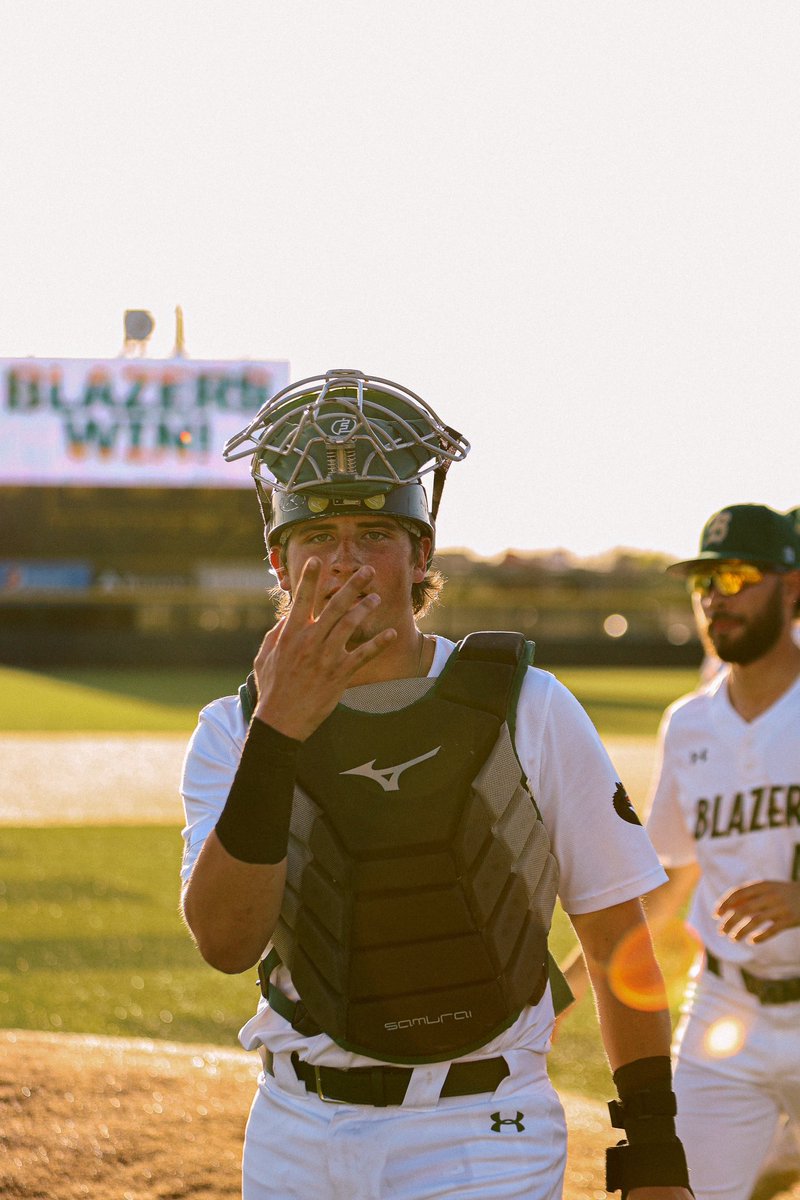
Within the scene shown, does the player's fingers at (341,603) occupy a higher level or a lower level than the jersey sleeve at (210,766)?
higher

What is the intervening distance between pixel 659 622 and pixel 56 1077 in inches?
1969

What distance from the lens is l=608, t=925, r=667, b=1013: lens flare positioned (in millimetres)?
2666

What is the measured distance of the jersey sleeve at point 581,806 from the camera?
272cm

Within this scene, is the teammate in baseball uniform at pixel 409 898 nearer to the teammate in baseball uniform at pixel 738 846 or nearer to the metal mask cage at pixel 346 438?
the metal mask cage at pixel 346 438

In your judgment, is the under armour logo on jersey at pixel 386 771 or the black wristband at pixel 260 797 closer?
the black wristband at pixel 260 797

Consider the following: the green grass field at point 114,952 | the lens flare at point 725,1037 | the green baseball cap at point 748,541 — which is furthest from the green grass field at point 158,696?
the lens flare at point 725,1037

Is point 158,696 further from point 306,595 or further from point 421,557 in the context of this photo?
point 306,595

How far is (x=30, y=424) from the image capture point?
4719cm

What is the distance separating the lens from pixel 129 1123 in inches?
192

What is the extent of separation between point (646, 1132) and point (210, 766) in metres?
1.07

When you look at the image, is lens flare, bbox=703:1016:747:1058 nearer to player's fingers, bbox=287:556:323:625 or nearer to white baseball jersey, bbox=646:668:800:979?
white baseball jersey, bbox=646:668:800:979

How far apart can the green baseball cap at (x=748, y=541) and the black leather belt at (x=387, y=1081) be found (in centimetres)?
259

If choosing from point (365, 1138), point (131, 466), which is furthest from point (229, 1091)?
point (131, 466)

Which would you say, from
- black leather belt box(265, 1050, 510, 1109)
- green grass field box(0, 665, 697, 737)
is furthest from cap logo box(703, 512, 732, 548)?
green grass field box(0, 665, 697, 737)
